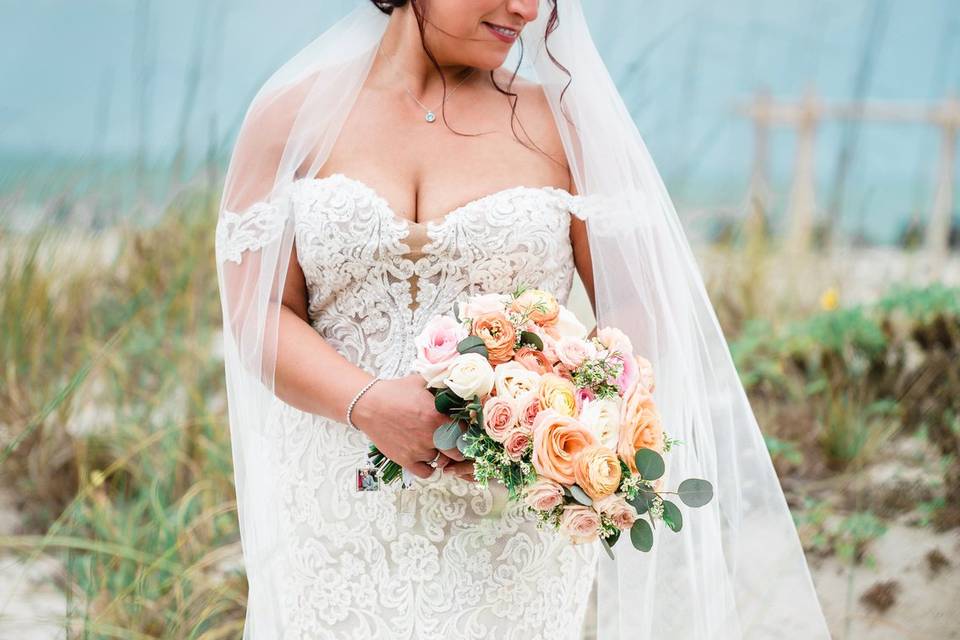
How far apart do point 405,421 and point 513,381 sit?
26 centimetres

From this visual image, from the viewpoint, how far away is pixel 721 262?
573cm

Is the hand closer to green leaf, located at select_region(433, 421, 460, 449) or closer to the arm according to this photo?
green leaf, located at select_region(433, 421, 460, 449)

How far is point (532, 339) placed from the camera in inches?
71.3

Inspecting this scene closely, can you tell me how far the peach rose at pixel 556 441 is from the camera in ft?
5.48

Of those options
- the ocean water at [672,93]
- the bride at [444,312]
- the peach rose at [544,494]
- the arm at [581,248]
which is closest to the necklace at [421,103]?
the bride at [444,312]

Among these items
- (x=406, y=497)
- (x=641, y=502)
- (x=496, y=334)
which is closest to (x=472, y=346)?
(x=496, y=334)

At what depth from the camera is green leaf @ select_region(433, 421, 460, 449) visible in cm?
179

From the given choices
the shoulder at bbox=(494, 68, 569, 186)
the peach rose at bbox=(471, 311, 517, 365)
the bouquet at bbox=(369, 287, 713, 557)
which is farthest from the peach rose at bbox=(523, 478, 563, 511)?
the shoulder at bbox=(494, 68, 569, 186)

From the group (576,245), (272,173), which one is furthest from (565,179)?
(272,173)

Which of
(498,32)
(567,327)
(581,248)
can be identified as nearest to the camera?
(567,327)

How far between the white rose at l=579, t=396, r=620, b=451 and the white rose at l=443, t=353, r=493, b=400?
0.17m

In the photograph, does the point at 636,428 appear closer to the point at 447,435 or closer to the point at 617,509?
the point at 617,509

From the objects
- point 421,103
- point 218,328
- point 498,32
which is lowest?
point 218,328

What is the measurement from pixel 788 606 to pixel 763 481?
1.04 feet
